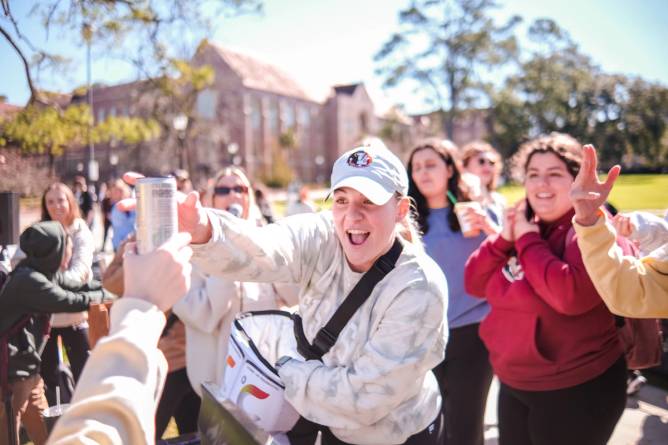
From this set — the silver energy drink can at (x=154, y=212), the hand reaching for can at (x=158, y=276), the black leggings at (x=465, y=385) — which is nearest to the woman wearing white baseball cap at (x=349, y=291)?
the silver energy drink can at (x=154, y=212)

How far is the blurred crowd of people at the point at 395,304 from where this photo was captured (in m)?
1.71

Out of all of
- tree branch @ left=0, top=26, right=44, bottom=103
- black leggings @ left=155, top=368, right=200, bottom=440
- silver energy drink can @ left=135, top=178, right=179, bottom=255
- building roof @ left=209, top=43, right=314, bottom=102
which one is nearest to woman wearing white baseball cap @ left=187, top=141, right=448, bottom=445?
silver energy drink can @ left=135, top=178, right=179, bottom=255

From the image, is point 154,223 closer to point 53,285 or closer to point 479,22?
point 53,285

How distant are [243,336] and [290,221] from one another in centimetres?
53

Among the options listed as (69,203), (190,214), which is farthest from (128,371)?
(69,203)

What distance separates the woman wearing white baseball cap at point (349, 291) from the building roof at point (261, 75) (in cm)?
5383

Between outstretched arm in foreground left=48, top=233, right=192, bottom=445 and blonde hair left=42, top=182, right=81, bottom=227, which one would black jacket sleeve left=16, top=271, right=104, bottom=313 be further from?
outstretched arm in foreground left=48, top=233, right=192, bottom=445

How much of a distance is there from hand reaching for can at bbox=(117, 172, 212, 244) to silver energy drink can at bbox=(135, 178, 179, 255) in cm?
28

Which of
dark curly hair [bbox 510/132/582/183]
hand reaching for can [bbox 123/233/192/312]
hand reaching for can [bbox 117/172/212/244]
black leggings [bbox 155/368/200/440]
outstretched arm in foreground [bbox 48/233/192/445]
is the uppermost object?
dark curly hair [bbox 510/132/582/183]

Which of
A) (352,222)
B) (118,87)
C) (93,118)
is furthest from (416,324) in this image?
(118,87)

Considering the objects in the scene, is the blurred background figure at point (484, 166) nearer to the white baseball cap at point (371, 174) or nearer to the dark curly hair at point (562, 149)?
the dark curly hair at point (562, 149)

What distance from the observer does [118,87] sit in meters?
3.85

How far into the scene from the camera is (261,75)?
201 ft

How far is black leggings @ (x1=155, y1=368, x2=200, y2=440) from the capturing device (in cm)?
320
